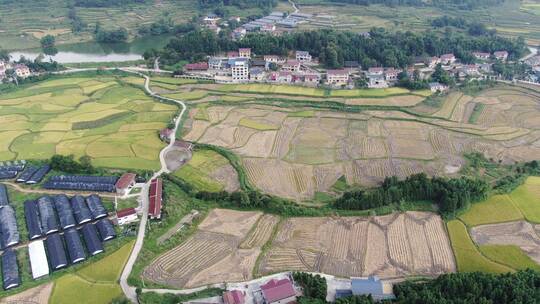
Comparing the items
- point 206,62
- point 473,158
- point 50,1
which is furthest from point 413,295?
point 50,1

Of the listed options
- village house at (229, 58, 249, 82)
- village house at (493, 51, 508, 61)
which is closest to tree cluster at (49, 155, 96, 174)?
village house at (229, 58, 249, 82)

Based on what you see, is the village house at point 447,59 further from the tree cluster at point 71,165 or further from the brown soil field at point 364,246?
the tree cluster at point 71,165

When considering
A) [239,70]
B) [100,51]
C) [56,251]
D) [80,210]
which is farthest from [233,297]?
[100,51]

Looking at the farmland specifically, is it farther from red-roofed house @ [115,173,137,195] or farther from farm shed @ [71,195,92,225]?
red-roofed house @ [115,173,137,195]

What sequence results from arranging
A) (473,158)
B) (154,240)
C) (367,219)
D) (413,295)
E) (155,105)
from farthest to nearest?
(155,105), (473,158), (367,219), (154,240), (413,295)

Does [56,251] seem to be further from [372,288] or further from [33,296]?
[372,288]

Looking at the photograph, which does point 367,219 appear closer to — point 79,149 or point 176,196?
point 176,196

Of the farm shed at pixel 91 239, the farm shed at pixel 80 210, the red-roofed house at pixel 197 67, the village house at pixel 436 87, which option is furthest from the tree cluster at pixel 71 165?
the village house at pixel 436 87
